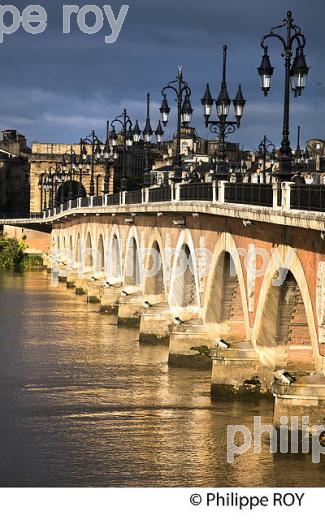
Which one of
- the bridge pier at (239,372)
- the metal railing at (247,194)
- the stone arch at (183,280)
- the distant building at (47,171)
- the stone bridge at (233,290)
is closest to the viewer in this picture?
the metal railing at (247,194)

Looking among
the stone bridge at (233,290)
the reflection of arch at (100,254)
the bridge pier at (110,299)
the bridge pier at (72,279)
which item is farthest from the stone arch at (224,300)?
the bridge pier at (72,279)

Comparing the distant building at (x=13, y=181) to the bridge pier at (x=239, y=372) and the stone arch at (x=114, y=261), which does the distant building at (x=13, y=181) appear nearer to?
the stone arch at (x=114, y=261)

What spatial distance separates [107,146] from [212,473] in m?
35.7

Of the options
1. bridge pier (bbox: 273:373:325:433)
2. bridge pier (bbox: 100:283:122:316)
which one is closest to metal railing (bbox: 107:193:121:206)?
bridge pier (bbox: 100:283:122:316)

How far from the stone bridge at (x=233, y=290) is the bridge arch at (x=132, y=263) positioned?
54 mm

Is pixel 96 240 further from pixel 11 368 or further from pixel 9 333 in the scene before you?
pixel 11 368

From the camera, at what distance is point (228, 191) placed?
114ft

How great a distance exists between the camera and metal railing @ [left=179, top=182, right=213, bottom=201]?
3783cm

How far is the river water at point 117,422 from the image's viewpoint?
2697cm

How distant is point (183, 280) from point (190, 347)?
18.5 ft

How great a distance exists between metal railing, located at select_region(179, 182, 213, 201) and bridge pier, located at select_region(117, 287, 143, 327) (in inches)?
521

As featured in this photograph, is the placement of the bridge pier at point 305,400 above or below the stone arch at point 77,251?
below

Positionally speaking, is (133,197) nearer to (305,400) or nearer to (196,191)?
(196,191)

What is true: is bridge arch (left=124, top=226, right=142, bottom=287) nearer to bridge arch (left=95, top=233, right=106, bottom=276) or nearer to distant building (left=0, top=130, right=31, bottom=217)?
bridge arch (left=95, top=233, right=106, bottom=276)
